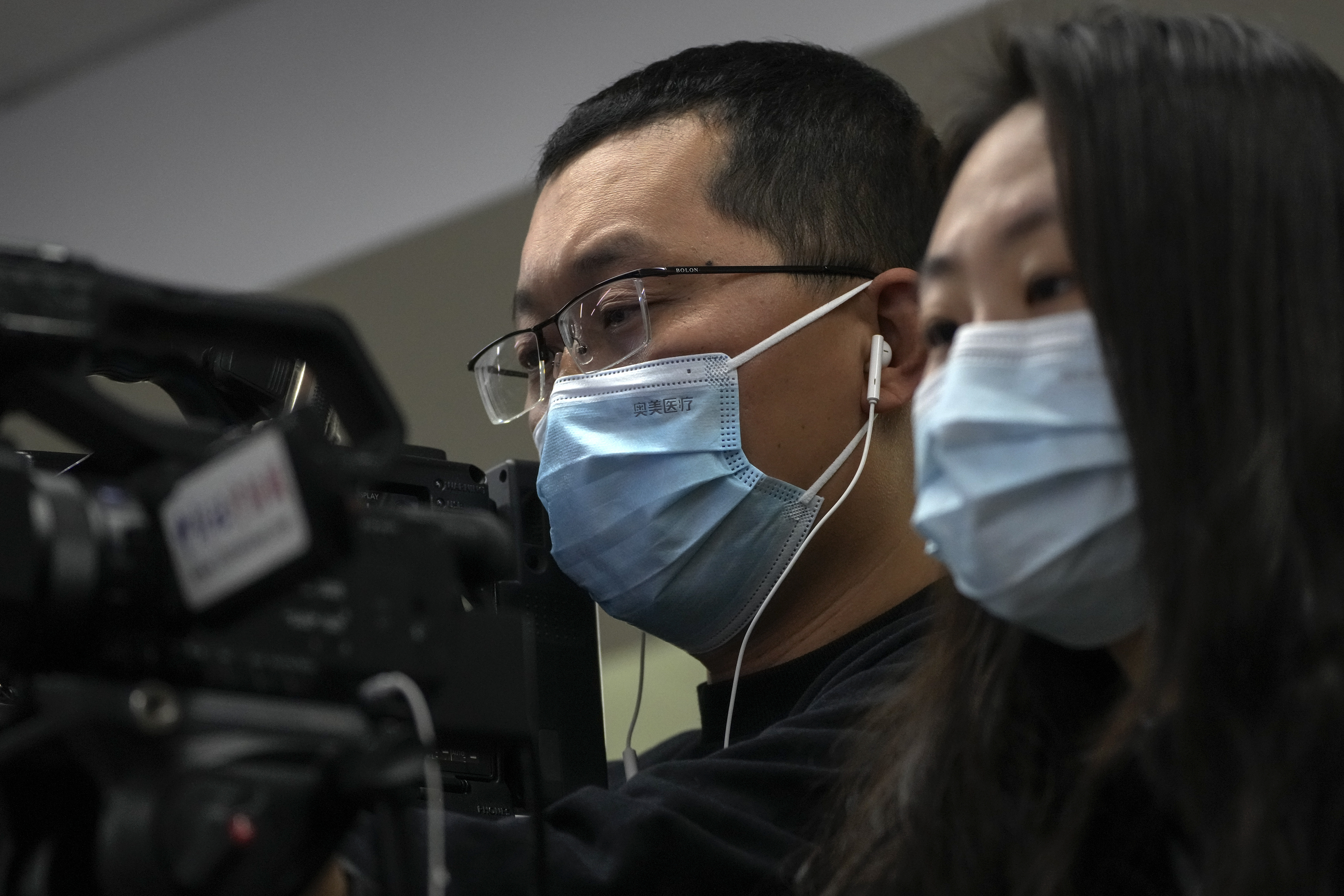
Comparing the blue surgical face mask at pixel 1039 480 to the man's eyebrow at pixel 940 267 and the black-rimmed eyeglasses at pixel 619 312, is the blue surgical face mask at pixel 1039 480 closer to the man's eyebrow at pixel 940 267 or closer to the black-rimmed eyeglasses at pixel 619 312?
the man's eyebrow at pixel 940 267

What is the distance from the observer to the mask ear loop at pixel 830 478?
147cm

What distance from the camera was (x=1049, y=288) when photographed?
967 mm

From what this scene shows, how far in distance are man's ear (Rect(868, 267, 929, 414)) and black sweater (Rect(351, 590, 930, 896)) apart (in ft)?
0.80

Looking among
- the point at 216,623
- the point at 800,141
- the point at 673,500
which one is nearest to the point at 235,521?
the point at 216,623

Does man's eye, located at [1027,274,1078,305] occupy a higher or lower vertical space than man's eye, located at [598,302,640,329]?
higher

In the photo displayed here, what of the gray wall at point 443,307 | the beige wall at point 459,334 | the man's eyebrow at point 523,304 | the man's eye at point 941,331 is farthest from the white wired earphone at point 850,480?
the beige wall at point 459,334

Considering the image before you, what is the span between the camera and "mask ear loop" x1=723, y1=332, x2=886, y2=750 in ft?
4.82

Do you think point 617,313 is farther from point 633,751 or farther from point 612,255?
point 633,751

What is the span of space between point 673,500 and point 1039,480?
565 mm

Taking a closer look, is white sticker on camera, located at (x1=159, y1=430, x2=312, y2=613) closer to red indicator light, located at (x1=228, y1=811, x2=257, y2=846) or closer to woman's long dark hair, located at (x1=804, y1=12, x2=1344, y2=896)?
red indicator light, located at (x1=228, y1=811, x2=257, y2=846)

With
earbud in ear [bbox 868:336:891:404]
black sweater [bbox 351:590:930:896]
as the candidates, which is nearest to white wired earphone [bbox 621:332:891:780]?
earbud in ear [bbox 868:336:891:404]

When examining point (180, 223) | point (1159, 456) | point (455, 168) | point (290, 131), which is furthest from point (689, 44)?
point (1159, 456)

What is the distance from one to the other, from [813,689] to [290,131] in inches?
80.6

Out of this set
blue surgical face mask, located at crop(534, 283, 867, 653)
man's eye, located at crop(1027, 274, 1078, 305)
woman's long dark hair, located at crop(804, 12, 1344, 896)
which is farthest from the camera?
blue surgical face mask, located at crop(534, 283, 867, 653)
